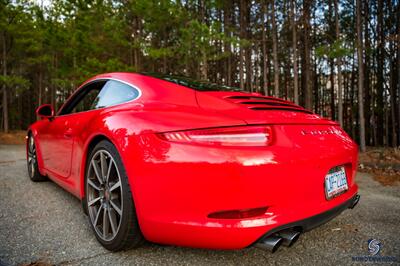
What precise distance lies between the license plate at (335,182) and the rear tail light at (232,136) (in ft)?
1.59

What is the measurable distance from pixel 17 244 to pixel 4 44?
19878 mm

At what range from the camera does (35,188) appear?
3406 mm

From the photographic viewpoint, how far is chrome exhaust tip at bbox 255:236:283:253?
131cm

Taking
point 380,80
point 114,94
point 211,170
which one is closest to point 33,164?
point 114,94

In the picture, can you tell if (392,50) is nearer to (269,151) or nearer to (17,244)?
(269,151)

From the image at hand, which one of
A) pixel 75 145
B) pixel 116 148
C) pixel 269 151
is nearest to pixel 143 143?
pixel 116 148

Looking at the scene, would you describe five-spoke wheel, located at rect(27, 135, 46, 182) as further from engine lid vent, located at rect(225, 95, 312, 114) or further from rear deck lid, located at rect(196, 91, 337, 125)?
engine lid vent, located at rect(225, 95, 312, 114)

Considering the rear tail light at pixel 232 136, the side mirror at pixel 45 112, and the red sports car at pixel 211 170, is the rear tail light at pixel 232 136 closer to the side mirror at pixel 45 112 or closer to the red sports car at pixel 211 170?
the red sports car at pixel 211 170

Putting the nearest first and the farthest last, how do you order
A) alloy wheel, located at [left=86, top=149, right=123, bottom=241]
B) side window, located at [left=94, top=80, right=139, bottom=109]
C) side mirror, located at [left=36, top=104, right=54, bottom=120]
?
1. alloy wheel, located at [left=86, top=149, right=123, bottom=241]
2. side window, located at [left=94, top=80, right=139, bottom=109]
3. side mirror, located at [left=36, top=104, right=54, bottom=120]

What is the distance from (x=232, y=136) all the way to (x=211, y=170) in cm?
21

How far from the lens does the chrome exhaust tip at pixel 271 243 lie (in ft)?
4.28

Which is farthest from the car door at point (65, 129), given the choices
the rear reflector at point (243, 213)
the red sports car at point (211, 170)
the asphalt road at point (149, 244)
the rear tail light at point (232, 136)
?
the rear reflector at point (243, 213)

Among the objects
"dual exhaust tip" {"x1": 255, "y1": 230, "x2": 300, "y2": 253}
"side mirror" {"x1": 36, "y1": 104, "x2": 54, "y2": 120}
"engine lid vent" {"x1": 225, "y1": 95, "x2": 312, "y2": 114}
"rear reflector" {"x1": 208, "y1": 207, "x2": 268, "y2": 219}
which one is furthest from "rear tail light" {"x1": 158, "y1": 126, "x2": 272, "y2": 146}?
"side mirror" {"x1": 36, "y1": 104, "x2": 54, "y2": 120}

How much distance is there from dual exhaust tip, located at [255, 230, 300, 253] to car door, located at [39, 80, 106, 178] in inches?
64.8
